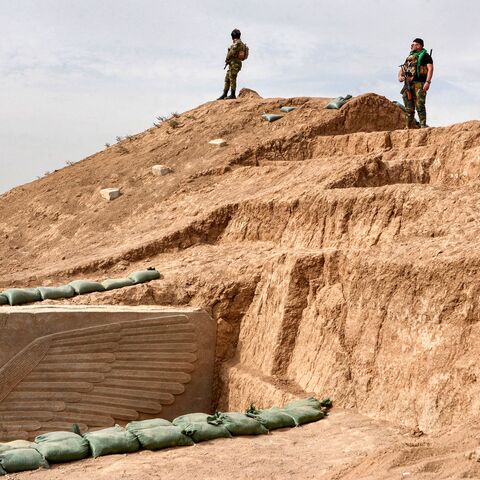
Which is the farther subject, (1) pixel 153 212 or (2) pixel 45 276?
(1) pixel 153 212

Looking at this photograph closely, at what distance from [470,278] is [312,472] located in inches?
98.6

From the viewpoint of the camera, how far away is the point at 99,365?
10.9 metres

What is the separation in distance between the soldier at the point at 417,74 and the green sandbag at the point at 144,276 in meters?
5.73

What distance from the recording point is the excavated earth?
823cm

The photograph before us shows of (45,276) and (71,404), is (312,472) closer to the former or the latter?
(71,404)

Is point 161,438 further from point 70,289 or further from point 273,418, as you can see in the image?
point 70,289

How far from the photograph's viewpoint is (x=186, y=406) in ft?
37.4

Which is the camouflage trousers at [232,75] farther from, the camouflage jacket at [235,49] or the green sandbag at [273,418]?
the green sandbag at [273,418]

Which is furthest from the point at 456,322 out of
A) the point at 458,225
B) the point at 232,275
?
the point at 232,275

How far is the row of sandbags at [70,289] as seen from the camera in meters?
11.6

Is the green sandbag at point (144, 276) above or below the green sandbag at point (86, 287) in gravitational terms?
above

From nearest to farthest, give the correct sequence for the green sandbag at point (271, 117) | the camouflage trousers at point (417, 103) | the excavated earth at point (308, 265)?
the excavated earth at point (308, 265), the camouflage trousers at point (417, 103), the green sandbag at point (271, 117)

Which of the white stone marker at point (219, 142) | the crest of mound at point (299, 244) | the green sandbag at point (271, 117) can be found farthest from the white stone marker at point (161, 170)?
the green sandbag at point (271, 117)

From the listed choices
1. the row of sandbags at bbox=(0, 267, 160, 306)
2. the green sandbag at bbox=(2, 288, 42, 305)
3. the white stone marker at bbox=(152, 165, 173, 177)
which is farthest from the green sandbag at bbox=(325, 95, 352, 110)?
the green sandbag at bbox=(2, 288, 42, 305)
